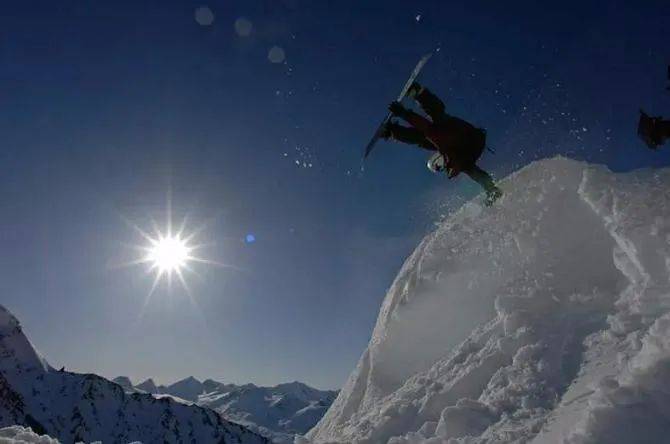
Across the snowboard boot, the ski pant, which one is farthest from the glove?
the ski pant

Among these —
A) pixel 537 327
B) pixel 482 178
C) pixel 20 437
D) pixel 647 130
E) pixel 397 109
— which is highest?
pixel 397 109

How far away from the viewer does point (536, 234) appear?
33.7 feet

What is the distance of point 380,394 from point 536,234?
13.8ft

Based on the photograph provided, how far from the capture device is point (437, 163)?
42.9ft

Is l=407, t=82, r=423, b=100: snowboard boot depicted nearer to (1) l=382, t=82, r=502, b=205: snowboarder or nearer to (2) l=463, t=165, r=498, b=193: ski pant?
(1) l=382, t=82, r=502, b=205: snowboarder

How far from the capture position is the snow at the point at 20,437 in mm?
6766

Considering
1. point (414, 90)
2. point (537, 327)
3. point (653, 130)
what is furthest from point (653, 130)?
point (537, 327)

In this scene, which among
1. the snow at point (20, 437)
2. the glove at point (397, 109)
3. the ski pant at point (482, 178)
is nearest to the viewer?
the snow at point (20, 437)

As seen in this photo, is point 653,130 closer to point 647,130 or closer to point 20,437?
point 647,130

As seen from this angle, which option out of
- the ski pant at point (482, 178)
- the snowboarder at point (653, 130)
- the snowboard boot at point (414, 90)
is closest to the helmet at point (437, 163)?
the ski pant at point (482, 178)

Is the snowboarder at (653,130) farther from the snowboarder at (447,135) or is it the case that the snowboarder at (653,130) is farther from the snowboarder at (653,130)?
the snowboarder at (447,135)

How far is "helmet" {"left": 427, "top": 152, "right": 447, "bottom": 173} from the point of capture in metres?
12.9

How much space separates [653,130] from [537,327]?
319 inches

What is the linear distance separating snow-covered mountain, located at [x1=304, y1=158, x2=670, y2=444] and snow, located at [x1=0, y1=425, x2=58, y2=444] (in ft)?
12.8
